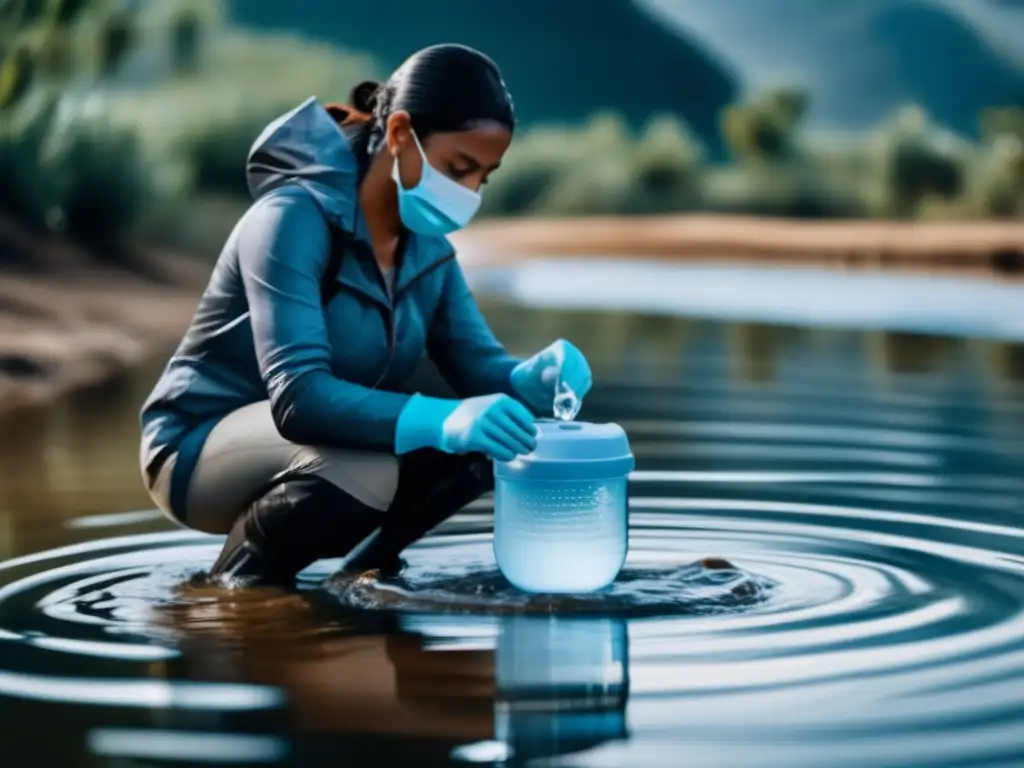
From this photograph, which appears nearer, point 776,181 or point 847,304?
point 847,304

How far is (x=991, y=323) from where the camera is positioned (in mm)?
13469

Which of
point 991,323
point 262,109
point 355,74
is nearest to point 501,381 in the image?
point 991,323

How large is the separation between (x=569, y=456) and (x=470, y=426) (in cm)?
22

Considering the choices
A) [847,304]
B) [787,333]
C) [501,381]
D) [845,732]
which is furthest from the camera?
[847,304]

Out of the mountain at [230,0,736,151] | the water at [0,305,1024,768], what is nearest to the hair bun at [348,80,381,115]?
the water at [0,305,1024,768]

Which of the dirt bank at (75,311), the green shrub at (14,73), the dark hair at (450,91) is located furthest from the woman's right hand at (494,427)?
the green shrub at (14,73)

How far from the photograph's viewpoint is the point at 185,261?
16547 millimetres

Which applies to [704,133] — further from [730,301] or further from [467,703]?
[467,703]

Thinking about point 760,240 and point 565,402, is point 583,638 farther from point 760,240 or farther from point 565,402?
point 760,240

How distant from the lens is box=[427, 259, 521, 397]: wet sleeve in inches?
160

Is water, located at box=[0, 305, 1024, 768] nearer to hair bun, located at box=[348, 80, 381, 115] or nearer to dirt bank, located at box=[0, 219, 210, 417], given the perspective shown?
hair bun, located at box=[348, 80, 381, 115]

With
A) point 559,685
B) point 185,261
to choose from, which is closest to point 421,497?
point 559,685

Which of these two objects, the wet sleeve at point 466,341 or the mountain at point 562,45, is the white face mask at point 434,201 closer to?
the wet sleeve at point 466,341

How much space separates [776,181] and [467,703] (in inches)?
711
